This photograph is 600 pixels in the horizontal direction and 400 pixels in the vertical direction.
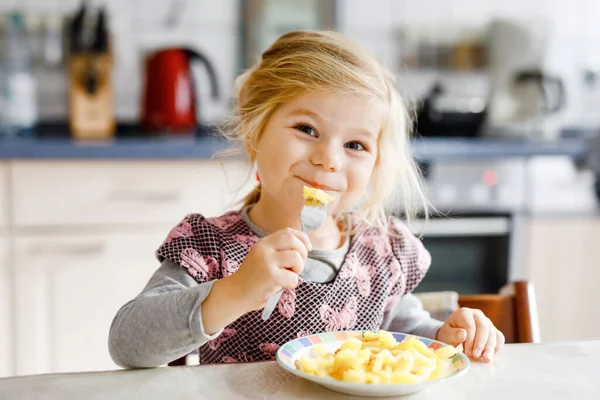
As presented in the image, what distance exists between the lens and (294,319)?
1058mm

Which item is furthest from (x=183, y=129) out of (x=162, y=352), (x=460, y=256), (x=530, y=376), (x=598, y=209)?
(x=530, y=376)

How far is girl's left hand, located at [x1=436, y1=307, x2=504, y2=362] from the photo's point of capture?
2.83 feet

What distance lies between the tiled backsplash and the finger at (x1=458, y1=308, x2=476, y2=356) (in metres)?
1.89

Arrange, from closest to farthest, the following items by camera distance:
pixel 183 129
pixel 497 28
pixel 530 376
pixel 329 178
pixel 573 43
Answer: pixel 530 376 → pixel 329 178 → pixel 183 129 → pixel 497 28 → pixel 573 43

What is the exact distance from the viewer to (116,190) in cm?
212

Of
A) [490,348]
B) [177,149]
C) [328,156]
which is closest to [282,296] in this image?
[328,156]

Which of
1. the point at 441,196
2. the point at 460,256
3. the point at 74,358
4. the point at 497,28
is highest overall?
the point at 497,28

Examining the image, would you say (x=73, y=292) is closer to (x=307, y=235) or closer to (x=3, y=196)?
(x=3, y=196)

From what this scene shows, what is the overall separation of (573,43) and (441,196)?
3.55ft

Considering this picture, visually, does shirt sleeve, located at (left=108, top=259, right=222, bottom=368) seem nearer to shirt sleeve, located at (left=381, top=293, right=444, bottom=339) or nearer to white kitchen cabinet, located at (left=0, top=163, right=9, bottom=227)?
shirt sleeve, located at (left=381, top=293, right=444, bottom=339)

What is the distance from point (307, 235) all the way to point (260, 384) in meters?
0.34

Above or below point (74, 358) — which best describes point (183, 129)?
above

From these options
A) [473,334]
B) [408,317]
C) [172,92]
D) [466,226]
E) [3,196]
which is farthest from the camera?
[172,92]

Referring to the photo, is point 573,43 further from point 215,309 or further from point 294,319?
point 215,309
